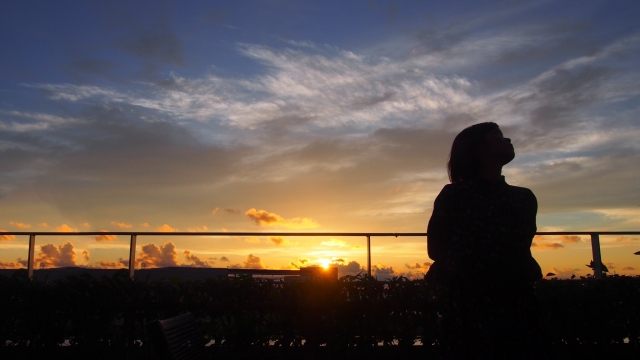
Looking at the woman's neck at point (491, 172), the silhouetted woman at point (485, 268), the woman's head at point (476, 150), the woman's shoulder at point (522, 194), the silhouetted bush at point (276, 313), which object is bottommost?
the silhouetted bush at point (276, 313)

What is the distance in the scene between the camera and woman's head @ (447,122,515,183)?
2.37 metres

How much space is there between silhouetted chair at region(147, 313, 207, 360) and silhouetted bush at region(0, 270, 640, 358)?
2.06 metres

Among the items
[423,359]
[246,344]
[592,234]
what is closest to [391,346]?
[423,359]

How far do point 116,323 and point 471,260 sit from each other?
10.9ft

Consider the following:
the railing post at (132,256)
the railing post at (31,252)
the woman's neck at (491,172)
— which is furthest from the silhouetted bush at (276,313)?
the woman's neck at (491,172)

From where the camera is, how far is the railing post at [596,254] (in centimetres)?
570

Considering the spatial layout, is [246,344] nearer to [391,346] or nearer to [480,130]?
[391,346]

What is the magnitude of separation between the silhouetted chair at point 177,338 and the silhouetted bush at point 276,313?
6.76 ft

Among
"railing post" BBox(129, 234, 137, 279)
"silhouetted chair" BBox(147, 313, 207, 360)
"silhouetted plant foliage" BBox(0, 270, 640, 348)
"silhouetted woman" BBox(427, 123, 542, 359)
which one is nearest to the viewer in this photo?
"silhouetted chair" BBox(147, 313, 207, 360)

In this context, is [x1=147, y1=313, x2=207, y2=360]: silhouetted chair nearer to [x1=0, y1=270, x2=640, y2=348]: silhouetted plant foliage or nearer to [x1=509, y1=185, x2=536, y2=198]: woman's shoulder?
[x1=509, y1=185, x2=536, y2=198]: woman's shoulder

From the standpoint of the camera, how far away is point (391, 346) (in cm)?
441

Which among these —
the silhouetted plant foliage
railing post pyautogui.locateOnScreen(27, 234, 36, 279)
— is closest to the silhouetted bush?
the silhouetted plant foliage

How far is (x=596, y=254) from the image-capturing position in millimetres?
5770

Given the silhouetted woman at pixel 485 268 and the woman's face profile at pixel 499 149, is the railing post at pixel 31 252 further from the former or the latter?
the woman's face profile at pixel 499 149
